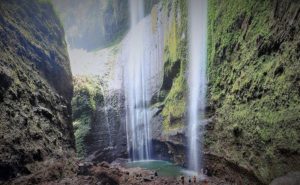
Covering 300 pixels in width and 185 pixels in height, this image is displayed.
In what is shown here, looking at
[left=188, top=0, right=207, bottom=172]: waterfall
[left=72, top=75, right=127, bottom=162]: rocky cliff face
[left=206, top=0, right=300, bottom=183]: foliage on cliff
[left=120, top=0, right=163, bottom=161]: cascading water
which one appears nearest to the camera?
[left=206, top=0, right=300, bottom=183]: foliage on cliff

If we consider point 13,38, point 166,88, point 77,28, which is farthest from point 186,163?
point 77,28

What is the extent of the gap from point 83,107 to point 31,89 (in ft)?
42.9

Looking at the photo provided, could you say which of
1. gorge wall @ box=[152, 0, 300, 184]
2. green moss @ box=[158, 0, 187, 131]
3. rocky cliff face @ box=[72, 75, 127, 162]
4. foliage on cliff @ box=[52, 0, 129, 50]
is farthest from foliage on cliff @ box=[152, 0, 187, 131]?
foliage on cliff @ box=[52, 0, 129, 50]

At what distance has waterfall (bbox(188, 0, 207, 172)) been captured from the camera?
12.4 meters

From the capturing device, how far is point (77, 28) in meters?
43.1

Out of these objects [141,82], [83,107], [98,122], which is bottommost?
[98,122]

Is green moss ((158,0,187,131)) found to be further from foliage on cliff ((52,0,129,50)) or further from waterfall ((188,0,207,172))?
foliage on cliff ((52,0,129,50))

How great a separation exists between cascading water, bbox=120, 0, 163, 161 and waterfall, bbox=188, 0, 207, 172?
19.6 ft

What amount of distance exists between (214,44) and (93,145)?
13.2m

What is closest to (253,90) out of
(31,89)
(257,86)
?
(257,86)

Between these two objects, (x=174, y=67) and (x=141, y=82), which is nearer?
(x=174, y=67)

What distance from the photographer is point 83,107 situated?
2116 cm

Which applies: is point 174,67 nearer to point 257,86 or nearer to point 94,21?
point 257,86

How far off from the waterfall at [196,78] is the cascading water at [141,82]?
598 centimetres
